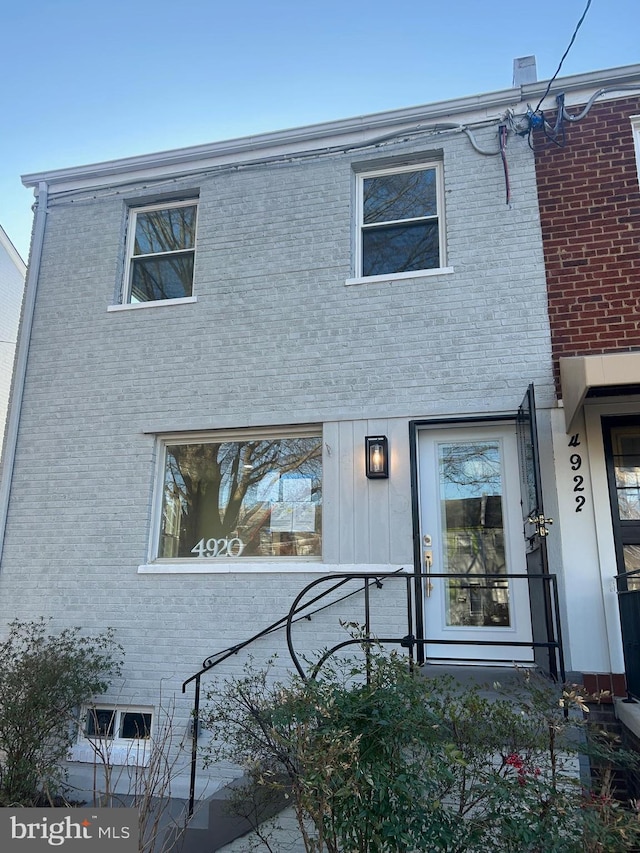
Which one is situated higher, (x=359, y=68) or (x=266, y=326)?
(x=359, y=68)

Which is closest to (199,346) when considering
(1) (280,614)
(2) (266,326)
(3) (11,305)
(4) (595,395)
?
(2) (266,326)

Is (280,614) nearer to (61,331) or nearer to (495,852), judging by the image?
(495,852)

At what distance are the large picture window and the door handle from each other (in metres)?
0.91

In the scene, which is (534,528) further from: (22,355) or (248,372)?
(22,355)

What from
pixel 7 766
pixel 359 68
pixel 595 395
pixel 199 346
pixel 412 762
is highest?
pixel 359 68

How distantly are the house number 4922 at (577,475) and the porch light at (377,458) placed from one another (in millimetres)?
1458

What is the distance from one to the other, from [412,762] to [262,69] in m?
7.40

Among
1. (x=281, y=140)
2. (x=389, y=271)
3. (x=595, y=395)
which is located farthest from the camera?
(x=281, y=140)

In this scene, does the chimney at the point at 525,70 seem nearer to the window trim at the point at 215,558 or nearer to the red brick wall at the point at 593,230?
the red brick wall at the point at 593,230

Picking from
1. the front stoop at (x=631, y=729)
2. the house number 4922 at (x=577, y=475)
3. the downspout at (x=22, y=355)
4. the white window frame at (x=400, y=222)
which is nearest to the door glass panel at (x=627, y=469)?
the house number 4922 at (x=577, y=475)

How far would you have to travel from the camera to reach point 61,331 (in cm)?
658

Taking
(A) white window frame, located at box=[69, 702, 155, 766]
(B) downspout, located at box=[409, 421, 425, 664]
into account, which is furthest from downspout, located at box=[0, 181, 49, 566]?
(B) downspout, located at box=[409, 421, 425, 664]

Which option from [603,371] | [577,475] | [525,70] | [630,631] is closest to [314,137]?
[525,70]

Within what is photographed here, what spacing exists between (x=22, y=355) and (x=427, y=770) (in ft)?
18.5
